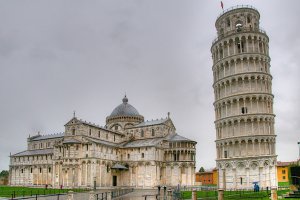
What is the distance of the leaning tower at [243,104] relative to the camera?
49.2m

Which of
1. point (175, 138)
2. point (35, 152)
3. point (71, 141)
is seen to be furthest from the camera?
point (35, 152)

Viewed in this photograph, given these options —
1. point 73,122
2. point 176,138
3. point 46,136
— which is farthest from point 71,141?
point 46,136

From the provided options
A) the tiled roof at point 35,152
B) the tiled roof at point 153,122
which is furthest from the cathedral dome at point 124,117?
the tiled roof at point 35,152

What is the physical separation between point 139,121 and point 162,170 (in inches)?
693

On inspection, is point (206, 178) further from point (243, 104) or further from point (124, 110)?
point (243, 104)

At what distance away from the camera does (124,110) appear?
83.8 m

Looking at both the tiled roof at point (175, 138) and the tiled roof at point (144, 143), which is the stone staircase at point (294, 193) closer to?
the tiled roof at point (175, 138)

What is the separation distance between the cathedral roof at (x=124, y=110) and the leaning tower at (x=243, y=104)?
1256 inches

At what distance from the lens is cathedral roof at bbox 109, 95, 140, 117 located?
273ft

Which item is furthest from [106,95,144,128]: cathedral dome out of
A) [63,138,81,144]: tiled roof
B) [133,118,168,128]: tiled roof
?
[63,138,81,144]: tiled roof

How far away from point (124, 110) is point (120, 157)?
593 inches

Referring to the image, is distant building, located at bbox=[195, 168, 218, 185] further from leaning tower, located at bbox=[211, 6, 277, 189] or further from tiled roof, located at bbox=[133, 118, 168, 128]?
leaning tower, located at bbox=[211, 6, 277, 189]

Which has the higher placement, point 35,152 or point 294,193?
point 35,152

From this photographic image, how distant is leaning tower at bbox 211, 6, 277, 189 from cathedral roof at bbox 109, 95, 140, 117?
31897 millimetres
